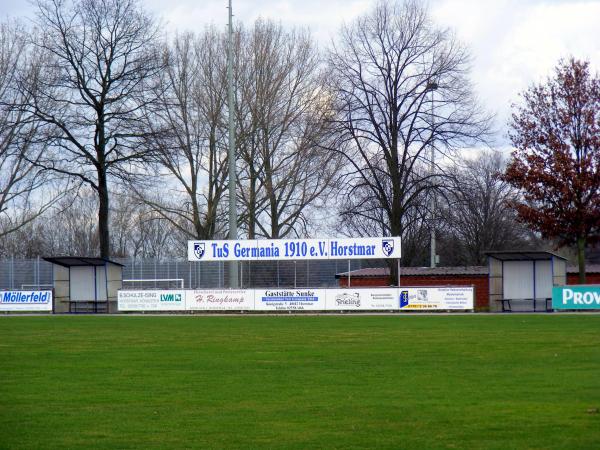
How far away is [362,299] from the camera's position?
43438 millimetres

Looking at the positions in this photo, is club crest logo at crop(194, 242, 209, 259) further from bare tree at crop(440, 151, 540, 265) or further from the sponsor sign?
bare tree at crop(440, 151, 540, 265)

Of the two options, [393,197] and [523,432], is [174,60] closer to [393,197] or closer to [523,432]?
[393,197]

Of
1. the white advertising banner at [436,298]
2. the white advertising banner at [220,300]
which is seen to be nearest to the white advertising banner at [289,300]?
the white advertising banner at [220,300]

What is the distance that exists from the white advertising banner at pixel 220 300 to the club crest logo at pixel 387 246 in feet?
21.5

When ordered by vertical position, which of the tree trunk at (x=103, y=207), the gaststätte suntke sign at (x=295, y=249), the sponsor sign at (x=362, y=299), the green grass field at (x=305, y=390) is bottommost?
the green grass field at (x=305, y=390)

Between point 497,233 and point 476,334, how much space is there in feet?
148

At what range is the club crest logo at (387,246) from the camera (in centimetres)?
4375

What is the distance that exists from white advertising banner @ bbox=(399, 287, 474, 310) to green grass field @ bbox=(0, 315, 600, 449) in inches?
566

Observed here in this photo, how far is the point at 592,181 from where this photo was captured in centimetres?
4362

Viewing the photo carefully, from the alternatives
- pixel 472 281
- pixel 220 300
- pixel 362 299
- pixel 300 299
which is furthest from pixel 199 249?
pixel 472 281

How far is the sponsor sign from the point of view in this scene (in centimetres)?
4309

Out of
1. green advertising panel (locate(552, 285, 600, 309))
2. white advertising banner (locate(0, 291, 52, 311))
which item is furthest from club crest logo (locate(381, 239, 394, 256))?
white advertising banner (locate(0, 291, 52, 311))

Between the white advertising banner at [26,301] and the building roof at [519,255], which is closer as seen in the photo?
the building roof at [519,255]

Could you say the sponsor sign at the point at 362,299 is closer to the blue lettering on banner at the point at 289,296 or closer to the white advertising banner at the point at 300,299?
the white advertising banner at the point at 300,299
